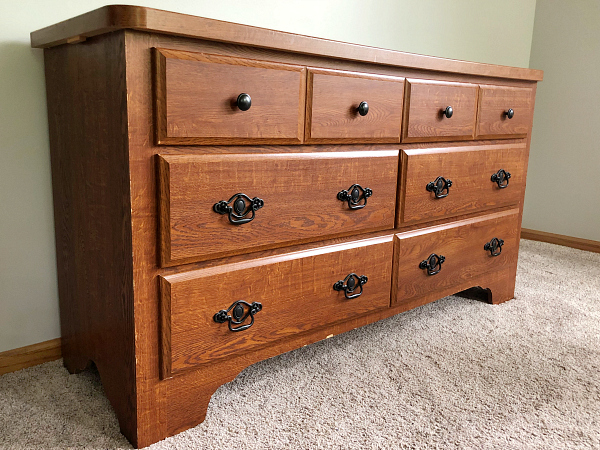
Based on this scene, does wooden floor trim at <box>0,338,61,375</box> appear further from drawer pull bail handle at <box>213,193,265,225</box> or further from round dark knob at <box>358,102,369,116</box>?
round dark knob at <box>358,102,369,116</box>

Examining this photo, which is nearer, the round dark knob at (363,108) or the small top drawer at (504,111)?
the round dark knob at (363,108)

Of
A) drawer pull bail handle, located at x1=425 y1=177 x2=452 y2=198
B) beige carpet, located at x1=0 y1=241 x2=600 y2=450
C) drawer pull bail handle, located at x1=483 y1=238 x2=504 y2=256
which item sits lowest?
beige carpet, located at x1=0 y1=241 x2=600 y2=450

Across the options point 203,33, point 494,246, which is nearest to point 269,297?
point 203,33

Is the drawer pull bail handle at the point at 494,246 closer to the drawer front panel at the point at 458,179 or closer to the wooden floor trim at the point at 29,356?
the drawer front panel at the point at 458,179

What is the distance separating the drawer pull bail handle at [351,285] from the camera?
4.40ft

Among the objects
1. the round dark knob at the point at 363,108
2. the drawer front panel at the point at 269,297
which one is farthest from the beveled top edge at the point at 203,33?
the drawer front panel at the point at 269,297

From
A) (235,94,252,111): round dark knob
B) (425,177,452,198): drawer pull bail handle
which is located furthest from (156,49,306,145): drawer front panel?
(425,177,452,198): drawer pull bail handle

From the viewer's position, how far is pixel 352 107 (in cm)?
128

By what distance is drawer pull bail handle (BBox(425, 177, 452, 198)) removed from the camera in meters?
1.53

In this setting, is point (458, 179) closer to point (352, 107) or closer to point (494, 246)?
point (494, 246)

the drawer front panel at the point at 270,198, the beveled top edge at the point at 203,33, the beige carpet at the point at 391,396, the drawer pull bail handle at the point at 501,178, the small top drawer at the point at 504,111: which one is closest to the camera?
the beveled top edge at the point at 203,33

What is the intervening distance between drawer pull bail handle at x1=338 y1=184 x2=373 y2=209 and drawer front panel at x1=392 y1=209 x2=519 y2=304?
0.19 meters

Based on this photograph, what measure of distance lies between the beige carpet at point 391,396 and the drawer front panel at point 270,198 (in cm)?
39

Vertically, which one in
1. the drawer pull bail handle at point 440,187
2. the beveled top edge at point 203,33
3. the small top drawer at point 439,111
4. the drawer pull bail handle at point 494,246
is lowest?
the drawer pull bail handle at point 494,246
